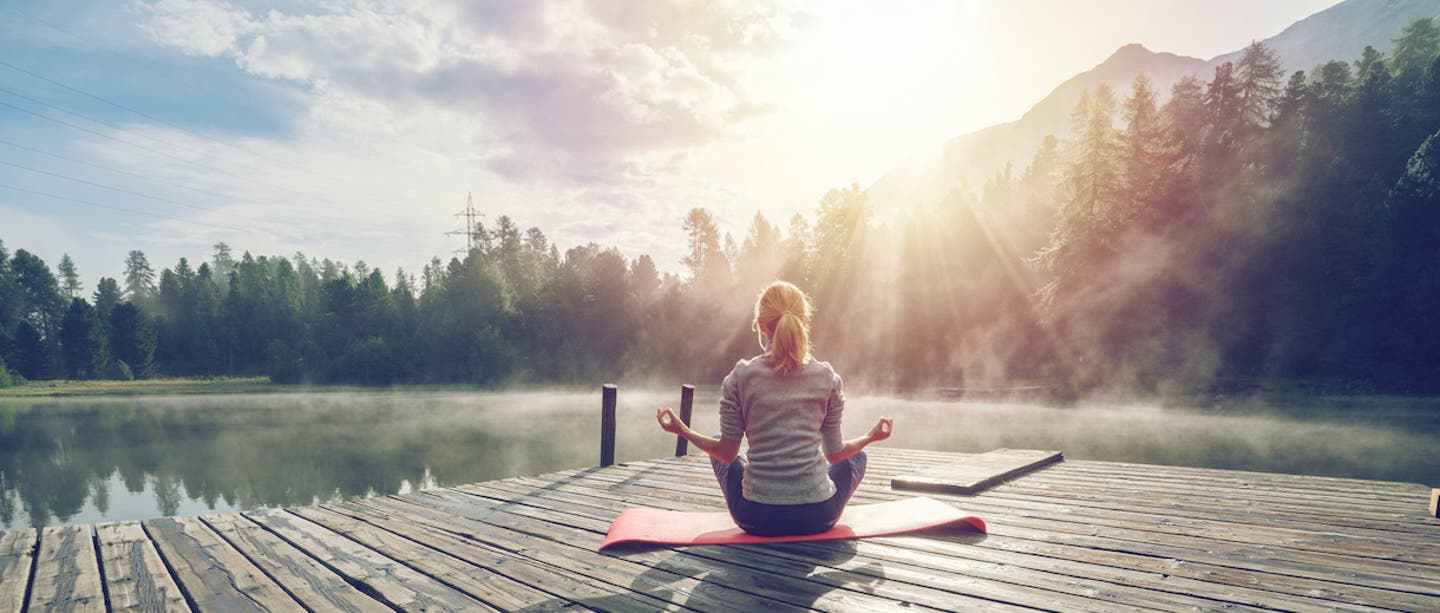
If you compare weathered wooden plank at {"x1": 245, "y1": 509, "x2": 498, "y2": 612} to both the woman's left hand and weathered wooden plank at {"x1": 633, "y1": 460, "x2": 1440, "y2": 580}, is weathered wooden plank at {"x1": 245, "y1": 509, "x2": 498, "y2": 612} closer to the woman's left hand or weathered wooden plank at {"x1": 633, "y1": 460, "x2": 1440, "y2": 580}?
the woman's left hand

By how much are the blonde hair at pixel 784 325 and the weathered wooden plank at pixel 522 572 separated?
4.51ft

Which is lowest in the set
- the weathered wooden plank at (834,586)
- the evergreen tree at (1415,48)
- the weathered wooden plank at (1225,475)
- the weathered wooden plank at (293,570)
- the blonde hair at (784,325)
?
the weathered wooden plank at (293,570)

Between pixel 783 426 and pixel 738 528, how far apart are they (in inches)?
42.3

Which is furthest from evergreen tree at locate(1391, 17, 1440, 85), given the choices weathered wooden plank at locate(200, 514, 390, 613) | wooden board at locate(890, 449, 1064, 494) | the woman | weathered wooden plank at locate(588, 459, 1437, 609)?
weathered wooden plank at locate(200, 514, 390, 613)

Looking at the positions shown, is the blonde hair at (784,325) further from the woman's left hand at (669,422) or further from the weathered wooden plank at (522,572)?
the weathered wooden plank at (522,572)

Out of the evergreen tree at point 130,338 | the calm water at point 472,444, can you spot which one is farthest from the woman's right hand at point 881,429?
the evergreen tree at point 130,338

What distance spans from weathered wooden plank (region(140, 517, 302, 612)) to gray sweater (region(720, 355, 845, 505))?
2443 millimetres

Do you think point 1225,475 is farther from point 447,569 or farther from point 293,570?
point 293,570

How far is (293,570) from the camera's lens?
12.8 ft

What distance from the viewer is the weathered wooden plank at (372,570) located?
3312mm

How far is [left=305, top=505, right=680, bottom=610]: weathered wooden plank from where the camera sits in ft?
10.5

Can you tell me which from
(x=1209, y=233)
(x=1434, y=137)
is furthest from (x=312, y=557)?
(x=1434, y=137)

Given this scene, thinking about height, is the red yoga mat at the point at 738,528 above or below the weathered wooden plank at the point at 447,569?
above

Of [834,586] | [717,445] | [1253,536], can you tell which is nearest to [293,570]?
[717,445]
